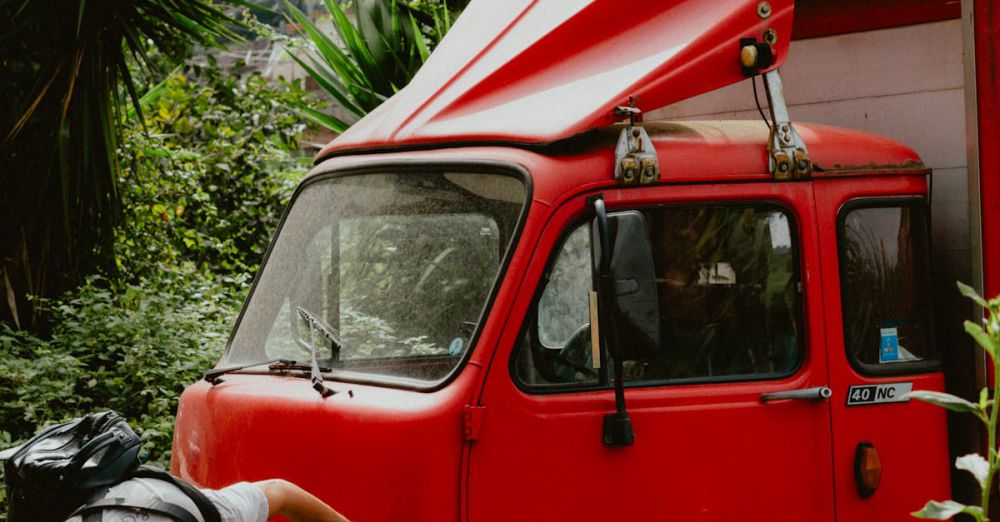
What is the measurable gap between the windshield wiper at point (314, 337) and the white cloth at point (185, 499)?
17.2 inches

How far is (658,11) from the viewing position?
12.8 ft

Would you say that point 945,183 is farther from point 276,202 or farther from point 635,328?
point 276,202

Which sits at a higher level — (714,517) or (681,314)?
(681,314)

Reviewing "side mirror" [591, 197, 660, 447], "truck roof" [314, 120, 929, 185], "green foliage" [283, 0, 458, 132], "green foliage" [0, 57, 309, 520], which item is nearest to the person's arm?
"side mirror" [591, 197, 660, 447]

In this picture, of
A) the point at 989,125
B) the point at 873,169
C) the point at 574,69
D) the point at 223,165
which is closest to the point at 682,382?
the point at 873,169

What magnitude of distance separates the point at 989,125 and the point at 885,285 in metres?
0.58

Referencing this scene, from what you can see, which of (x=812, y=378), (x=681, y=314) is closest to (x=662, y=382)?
(x=681, y=314)

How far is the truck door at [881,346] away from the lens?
11.6ft

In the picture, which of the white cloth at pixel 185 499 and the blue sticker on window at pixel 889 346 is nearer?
the white cloth at pixel 185 499

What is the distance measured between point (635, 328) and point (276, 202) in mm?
7536

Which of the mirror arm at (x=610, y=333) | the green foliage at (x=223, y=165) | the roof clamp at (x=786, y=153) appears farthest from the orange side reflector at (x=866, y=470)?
the green foliage at (x=223, y=165)

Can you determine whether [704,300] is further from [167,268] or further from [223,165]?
[223,165]

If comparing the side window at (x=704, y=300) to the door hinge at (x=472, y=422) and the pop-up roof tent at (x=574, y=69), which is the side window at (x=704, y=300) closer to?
the door hinge at (x=472, y=422)

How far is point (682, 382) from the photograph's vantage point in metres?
3.44
